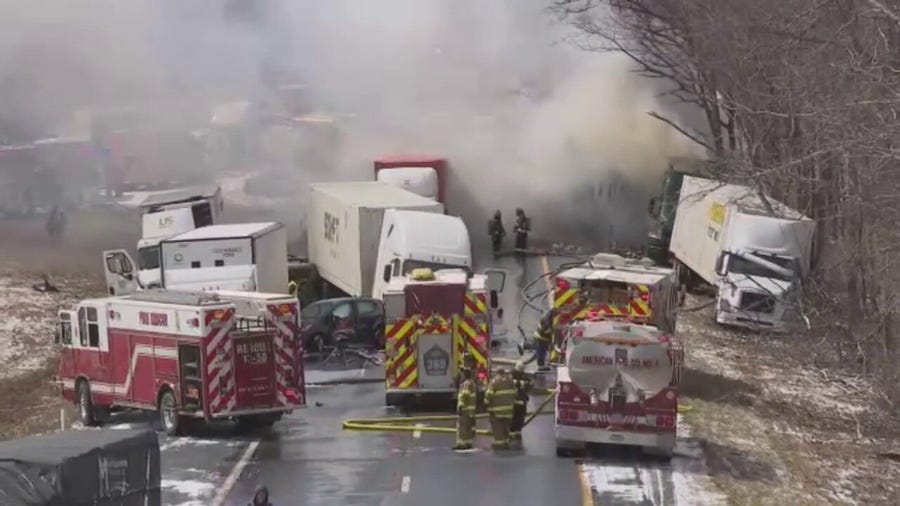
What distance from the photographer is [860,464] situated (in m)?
22.8

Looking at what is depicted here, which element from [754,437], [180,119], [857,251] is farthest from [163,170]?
[754,437]

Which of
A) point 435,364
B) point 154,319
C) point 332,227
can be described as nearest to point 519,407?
point 435,364

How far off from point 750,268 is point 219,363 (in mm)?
17427

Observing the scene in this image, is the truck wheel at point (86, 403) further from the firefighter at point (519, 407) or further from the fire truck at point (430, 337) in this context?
the firefighter at point (519, 407)

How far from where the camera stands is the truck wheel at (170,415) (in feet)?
75.6

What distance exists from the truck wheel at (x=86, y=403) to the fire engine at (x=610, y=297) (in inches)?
317

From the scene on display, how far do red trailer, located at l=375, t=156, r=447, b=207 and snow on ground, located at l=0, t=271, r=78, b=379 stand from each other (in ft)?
33.0

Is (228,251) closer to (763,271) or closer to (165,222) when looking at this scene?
(165,222)

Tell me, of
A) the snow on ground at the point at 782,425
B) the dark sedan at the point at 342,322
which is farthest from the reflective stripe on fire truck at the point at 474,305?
the dark sedan at the point at 342,322

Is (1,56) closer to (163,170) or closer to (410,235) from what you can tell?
(163,170)

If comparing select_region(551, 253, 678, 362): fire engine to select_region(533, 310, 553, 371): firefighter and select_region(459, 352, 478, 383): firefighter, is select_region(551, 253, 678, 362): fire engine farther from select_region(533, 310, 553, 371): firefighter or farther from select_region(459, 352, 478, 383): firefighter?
select_region(459, 352, 478, 383): firefighter

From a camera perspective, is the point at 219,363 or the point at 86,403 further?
the point at 86,403

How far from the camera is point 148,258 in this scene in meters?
35.9

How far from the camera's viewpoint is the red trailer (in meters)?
44.6
